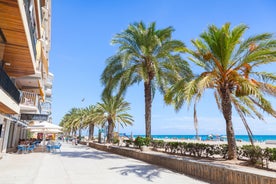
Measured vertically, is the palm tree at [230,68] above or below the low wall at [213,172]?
above

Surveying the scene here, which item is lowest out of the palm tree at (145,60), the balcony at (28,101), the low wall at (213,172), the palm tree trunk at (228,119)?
the low wall at (213,172)

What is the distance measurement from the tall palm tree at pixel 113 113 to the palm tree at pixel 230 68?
81.8ft

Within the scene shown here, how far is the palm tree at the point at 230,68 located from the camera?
10.5 m

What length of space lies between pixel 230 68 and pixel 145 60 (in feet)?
25.8

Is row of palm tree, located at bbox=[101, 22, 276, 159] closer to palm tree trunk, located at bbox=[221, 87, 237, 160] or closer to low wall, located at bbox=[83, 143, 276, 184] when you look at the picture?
palm tree trunk, located at bbox=[221, 87, 237, 160]

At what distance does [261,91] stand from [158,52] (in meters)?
9.17

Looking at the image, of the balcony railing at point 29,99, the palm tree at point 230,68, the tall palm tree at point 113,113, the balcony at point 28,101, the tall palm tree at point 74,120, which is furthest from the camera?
the tall palm tree at point 74,120

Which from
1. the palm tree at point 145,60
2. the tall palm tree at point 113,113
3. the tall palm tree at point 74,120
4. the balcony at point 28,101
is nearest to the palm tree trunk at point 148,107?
the palm tree at point 145,60

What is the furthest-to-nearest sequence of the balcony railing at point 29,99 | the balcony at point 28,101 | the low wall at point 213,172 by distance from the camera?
1. the balcony railing at point 29,99
2. the balcony at point 28,101
3. the low wall at point 213,172

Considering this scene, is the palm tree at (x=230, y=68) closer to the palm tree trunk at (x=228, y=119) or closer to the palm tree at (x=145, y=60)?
the palm tree trunk at (x=228, y=119)

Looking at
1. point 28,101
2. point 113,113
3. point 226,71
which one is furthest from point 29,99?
point 113,113

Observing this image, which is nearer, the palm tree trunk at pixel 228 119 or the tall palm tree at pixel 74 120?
the palm tree trunk at pixel 228 119

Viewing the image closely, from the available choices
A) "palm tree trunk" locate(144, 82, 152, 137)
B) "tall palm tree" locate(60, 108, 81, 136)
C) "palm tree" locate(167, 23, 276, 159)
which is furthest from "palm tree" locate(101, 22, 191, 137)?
"tall palm tree" locate(60, 108, 81, 136)

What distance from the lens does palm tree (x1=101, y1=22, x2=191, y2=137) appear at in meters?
17.4
